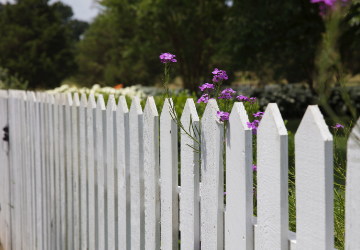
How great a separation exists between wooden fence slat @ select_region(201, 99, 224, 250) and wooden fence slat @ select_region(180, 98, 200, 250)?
39 mm

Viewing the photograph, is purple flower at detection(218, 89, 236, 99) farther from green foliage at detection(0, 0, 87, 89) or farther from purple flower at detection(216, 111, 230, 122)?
green foliage at detection(0, 0, 87, 89)

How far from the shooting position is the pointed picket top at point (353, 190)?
77 centimetres

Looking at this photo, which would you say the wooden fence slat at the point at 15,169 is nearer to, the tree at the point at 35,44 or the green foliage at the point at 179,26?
the green foliage at the point at 179,26

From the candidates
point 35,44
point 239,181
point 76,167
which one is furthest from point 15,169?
point 35,44

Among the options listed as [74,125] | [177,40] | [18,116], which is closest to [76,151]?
[74,125]

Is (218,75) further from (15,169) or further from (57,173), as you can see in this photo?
(15,169)

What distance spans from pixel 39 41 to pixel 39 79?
395 centimetres

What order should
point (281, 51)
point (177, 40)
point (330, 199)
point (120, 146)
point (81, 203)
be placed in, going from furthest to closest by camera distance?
1. point (177, 40)
2. point (281, 51)
3. point (81, 203)
4. point (120, 146)
5. point (330, 199)

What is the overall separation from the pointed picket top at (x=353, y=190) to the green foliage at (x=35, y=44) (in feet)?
116

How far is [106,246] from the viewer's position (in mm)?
1940

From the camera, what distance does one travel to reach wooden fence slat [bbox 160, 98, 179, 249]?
4.66 feet

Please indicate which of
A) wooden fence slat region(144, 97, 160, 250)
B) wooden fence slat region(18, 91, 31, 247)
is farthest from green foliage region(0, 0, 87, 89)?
wooden fence slat region(144, 97, 160, 250)

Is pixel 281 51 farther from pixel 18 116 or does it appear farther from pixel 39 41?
pixel 39 41

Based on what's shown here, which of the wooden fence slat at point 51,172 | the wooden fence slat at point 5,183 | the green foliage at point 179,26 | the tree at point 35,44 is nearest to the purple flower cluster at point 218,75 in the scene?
the wooden fence slat at point 51,172
